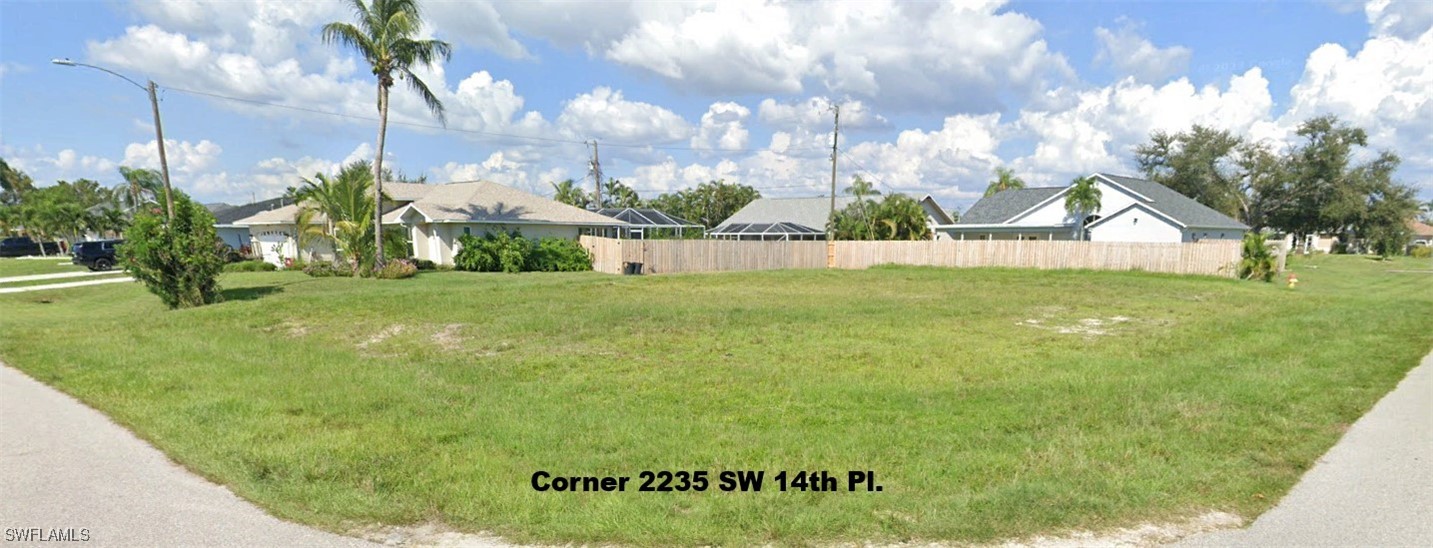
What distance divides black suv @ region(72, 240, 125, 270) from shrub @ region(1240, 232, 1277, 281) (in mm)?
46672

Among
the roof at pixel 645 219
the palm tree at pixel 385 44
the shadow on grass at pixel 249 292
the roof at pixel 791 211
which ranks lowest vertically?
the shadow on grass at pixel 249 292

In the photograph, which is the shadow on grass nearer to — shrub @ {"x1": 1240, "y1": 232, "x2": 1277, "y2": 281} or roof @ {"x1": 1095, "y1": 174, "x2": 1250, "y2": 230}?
shrub @ {"x1": 1240, "y1": 232, "x2": 1277, "y2": 281}

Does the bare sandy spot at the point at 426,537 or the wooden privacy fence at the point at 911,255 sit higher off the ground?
the wooden privacy fence at the point at 911,255

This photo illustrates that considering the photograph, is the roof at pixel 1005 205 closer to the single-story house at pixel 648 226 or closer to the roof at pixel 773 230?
the roof at pixel 773 230

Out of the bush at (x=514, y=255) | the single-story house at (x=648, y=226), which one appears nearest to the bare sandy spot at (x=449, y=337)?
the bush at (x=514, y=255)

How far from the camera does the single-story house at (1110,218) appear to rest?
32906 mm

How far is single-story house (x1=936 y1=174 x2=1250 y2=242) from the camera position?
108 ft

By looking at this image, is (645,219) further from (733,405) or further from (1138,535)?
(1138,535)

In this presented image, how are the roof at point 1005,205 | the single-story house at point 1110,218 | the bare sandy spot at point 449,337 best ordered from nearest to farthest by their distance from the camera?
the bare sandy spot at point 449,337 < the single-story house at point 1110,218 < the roof at point 1005,205

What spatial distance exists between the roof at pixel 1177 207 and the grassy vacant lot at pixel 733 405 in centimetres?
2156

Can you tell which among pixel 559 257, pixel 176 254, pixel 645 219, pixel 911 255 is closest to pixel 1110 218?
pixel 911 255

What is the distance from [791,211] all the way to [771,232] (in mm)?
9529

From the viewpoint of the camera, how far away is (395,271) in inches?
941

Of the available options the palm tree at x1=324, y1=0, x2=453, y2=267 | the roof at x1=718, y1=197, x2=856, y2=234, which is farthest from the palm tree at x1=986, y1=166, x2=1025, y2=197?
the palm tree at x1=324, y1=0, x2=453, y2=267
